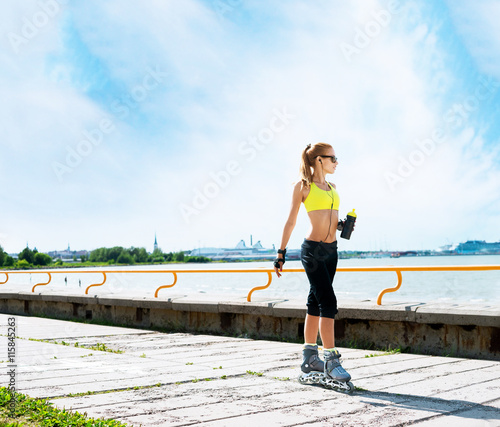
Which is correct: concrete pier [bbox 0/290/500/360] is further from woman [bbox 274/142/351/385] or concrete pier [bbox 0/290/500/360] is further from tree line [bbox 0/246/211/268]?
tree line [bbox 0/246/211/268]

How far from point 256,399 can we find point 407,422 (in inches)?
45.2

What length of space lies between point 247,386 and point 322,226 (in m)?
1.48

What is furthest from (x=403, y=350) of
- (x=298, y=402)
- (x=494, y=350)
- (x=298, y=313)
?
(x=298, y=402)

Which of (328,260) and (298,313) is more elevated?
(328,260)

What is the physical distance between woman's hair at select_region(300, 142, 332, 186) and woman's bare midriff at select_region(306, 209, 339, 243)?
0.97 ft

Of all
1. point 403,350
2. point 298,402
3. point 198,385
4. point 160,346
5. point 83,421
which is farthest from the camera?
point 160,346

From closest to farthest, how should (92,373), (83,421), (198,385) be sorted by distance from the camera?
1. (83,421)
2. (198,385)
3. (92,373)

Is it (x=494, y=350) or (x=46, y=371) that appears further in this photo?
(x=494, y=350)

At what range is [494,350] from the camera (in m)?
5.99

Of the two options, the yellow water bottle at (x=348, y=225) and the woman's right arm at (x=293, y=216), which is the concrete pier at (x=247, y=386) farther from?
the yellow water bottle at (x=348, y=225)

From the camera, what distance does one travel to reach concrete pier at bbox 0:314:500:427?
362 cm

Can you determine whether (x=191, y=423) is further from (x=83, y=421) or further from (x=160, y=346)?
(x=160, y=346)

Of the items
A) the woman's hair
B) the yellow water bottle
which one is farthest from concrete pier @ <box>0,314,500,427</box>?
the woman's hair

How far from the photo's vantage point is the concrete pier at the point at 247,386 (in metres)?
3.62
